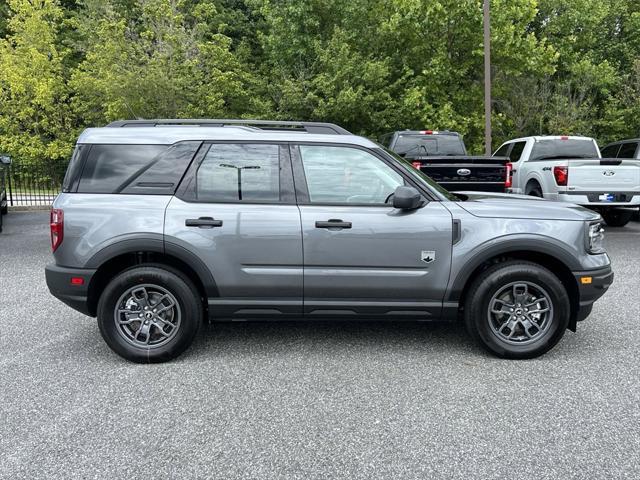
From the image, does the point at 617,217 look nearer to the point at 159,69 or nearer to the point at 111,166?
the point at 111,166

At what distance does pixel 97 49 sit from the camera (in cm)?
2189

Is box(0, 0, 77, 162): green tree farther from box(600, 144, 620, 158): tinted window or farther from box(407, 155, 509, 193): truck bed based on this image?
box(600, 144, 620, 158): tinted window

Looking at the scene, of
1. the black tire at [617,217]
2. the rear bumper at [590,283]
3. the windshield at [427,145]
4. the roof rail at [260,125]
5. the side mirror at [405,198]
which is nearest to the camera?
the side mirror at [405,198]

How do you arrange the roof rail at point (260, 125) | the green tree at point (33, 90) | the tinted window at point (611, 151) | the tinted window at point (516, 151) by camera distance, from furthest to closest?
the green tree at point (33, 90) → the tinted window at point (611, 151) → the tinted window at point (516, 151) → the roof rail at point (260, 125)

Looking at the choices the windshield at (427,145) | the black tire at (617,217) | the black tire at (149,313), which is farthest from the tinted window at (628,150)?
the black tire at (149,313)

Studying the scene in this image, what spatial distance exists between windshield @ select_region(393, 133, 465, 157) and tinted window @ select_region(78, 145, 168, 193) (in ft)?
26.2

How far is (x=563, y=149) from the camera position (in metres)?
12.1

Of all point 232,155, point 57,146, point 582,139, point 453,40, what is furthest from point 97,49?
point 232,155

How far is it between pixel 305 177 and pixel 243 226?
63 cm

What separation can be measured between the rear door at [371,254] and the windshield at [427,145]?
762cm

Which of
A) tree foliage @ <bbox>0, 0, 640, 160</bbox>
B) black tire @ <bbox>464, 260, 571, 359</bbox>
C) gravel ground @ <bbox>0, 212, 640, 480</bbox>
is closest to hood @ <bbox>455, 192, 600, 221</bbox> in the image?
black tire @ <bbox>464, 260, 571, 359</bbox>

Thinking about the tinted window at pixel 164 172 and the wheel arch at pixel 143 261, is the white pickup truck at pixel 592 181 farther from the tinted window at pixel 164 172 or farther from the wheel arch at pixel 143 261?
the wheel arch at pixel 143 261

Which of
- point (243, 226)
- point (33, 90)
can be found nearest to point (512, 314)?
point (243, 226)

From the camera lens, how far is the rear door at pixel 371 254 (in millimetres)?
4211
